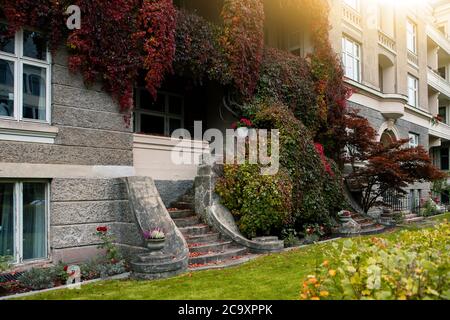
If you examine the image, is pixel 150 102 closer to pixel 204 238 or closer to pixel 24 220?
pixel 204 238

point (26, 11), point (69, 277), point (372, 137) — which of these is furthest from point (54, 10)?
point (372, 137)

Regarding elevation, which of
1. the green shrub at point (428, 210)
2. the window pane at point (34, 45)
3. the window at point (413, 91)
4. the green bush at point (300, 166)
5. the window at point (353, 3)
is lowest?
the green shrub at point (428, 210)

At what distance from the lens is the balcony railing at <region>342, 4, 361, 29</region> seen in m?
16.4

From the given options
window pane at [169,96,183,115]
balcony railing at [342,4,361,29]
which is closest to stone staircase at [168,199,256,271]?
window pane at [169,96,183,115]

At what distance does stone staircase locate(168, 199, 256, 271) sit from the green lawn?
52cm

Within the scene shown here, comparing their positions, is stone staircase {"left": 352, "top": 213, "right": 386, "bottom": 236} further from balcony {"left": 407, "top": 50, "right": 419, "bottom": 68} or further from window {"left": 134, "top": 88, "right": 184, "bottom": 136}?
balcony {"left": 407, "top": 50, "right": 419, "bottom": 68}

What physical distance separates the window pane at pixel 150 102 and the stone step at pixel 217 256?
690cm

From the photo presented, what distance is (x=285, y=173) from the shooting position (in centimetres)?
926

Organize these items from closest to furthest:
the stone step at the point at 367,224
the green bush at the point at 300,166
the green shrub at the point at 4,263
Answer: the green shrub at the point at 4,263 < the green bush at the point at 300,166 < the stone step at the point at 367,224

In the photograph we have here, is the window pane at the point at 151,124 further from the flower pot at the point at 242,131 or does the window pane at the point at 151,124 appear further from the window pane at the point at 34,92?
the window pane at the point at 34,92

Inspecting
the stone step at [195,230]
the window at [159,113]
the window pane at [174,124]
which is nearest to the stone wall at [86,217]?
the stone step at [195,230]

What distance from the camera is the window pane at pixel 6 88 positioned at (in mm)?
6664
